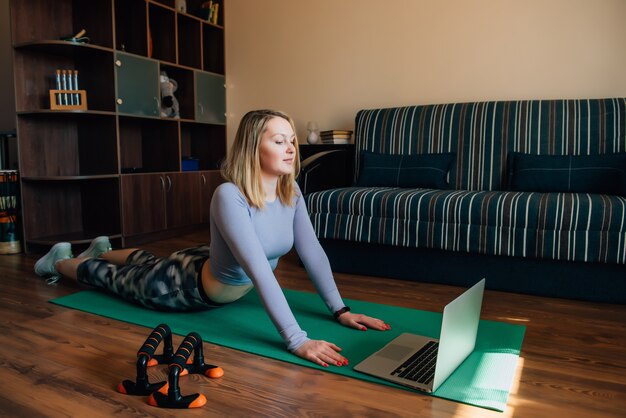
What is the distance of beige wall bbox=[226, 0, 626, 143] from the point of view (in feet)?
10.3

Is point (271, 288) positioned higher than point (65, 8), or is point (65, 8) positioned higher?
point (65, 8)

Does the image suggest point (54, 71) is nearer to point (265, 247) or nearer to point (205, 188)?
point (205, 188)

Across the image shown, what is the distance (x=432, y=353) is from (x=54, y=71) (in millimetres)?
3114

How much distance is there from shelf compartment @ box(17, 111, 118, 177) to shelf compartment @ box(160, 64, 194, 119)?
2.88 feet

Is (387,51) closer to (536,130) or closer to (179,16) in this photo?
(536,130)

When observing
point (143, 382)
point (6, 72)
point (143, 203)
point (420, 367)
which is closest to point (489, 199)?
point (420, 367)

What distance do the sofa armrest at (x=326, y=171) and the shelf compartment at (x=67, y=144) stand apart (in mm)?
1358

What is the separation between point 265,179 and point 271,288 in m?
0.40

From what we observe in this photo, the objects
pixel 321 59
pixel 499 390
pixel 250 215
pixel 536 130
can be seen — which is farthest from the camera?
pixel 321 59

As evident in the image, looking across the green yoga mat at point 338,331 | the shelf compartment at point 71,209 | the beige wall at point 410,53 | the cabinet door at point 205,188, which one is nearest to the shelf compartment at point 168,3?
the beige wall at point 410,53

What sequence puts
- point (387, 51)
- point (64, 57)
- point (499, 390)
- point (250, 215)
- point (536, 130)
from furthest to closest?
point (387, 51), point (64, 57), point (536, 130), point (250, 215), point (499, 390)

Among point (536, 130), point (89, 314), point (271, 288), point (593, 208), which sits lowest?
point (89, 314)

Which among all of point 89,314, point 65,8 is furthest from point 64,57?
point 89,314

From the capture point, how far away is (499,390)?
4.43 feet
